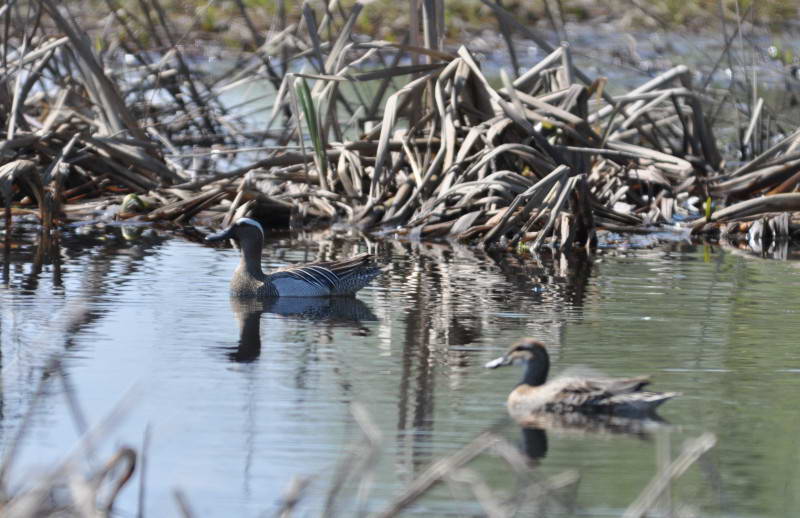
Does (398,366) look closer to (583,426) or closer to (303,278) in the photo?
(583,426)

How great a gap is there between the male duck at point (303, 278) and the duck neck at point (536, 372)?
3365 mm

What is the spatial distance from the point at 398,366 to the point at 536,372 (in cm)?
98

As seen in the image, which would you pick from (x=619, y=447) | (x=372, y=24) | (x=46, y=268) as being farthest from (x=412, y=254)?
(x=372, y=24)

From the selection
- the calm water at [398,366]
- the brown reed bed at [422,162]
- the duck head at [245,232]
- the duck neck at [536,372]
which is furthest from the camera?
the brown reed bed at [422,162]

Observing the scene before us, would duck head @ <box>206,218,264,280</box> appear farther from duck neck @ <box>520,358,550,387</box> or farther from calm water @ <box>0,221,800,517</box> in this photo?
duck neck @ <box>520,358,550,387</box>

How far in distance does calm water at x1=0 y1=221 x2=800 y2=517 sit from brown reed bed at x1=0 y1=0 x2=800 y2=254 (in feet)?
2.86

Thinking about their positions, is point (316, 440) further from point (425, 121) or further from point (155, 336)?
point (425, 121)

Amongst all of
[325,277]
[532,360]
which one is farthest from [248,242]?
[532,360]

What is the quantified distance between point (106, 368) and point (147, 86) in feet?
39.6

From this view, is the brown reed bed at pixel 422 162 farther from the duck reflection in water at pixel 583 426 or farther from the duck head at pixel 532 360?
the duck reflection in water at pixel 583 426

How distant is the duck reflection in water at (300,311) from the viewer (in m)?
8.42

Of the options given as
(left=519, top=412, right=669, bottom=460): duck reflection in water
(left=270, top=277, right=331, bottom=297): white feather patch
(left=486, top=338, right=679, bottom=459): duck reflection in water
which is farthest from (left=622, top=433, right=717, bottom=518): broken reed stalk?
(left=270, top=277, right=331, bottom=297): white feather patch

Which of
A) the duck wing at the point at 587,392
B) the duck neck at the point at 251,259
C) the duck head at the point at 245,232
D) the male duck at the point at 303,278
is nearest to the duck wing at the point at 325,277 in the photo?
the male duck at the point at 303,278

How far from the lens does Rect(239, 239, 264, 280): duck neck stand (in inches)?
384
